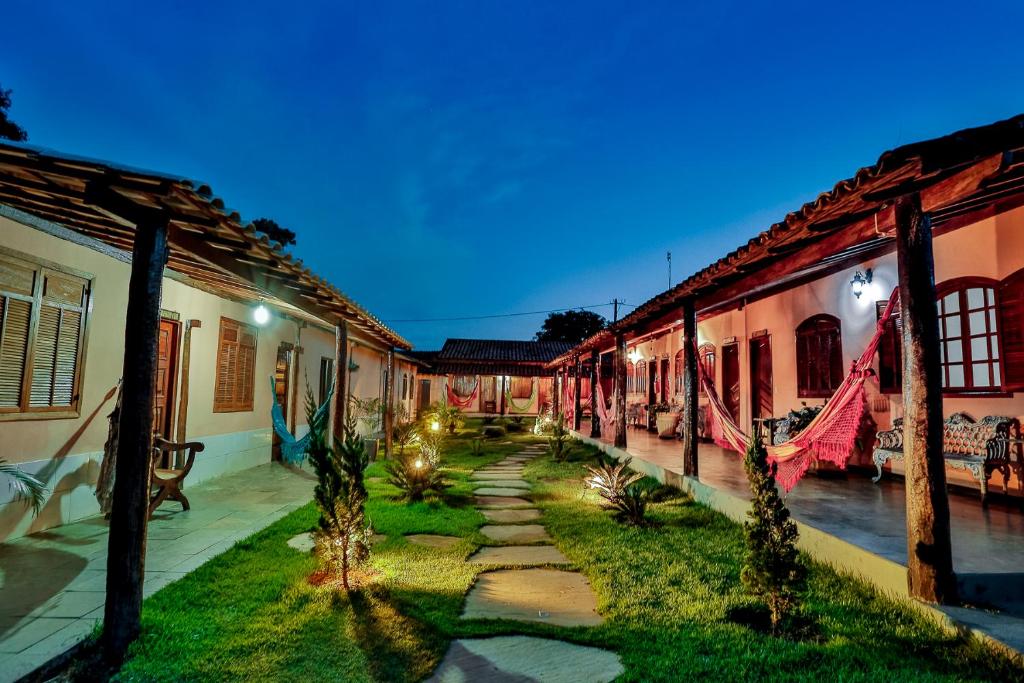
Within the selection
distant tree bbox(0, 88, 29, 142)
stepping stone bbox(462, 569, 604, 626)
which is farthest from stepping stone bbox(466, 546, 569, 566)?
distant tree bbox(0, 88, 29, 142)

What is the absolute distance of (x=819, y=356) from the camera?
20.2 ft

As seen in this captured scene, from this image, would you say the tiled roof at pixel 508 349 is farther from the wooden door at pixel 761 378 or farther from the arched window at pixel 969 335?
the arched window at pixel 969 335

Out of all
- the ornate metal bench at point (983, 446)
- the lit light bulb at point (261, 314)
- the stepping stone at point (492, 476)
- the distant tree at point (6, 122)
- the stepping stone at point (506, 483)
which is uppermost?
the distant tree at point (6, 122)

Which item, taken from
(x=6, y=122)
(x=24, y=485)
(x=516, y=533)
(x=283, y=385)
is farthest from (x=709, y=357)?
(x=6, y=122)

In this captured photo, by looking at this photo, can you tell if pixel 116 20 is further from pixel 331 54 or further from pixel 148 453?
pixel 148 453

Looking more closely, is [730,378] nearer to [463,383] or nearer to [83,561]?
[83,561]

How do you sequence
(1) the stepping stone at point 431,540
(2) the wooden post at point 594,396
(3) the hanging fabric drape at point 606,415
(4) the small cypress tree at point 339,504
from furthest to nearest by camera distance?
(2) the wooden post at point 594,396, (3) the hanging fabric drape at point 606,415, (1) the stepping stone at point 431,540, (4) the small cypress tree at point 339,504

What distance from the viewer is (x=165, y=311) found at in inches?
201

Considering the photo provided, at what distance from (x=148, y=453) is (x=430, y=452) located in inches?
155

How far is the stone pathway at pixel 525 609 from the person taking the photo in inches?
76.6

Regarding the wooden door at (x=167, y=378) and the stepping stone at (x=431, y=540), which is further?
the wooden door at (x=167, y=378)

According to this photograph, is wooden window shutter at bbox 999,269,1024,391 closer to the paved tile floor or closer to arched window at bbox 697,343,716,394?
arched window at bbox 697,343,716,394

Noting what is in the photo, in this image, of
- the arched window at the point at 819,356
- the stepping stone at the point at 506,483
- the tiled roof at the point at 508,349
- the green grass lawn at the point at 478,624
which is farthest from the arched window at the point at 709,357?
the tiled roof at the point at 508,349

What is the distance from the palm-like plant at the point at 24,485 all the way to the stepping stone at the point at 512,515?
10.3 ft
